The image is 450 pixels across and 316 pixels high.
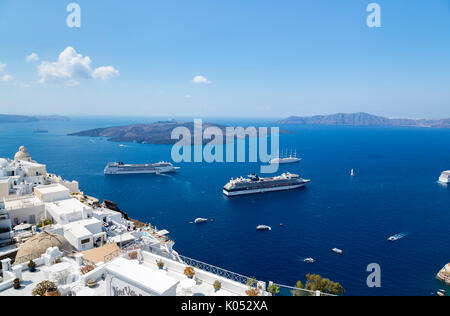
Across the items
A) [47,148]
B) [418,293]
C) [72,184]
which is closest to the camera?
[418,293]

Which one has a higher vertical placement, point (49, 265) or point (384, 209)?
point (49, 265)

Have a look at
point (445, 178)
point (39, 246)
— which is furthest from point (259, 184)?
point (39, 246)

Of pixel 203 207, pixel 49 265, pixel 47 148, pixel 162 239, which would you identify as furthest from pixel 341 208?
pixel 47 148

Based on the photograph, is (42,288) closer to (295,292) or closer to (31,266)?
(31,266)

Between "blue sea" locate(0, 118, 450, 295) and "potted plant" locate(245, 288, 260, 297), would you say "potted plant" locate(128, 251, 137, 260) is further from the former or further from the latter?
"blue sea" locate(0, 118, 450, 295)

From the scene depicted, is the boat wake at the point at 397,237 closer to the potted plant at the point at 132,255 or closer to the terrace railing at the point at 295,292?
the terrace railing at the point at 295,292

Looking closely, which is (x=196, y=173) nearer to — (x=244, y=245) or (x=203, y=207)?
(x=203, y=207)

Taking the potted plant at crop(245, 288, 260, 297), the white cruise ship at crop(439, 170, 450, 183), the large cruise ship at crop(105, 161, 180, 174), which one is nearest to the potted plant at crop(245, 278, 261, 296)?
the potted plant at crop(245, 288, 260, 297)

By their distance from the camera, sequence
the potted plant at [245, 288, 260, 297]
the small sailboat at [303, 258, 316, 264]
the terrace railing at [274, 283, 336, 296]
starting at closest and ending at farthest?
the potted plant at [245, 288, 260, 297] → the terrace railing at [274, 283, 336, 296] → the small sailboat at [303, 258, 316, 264]
